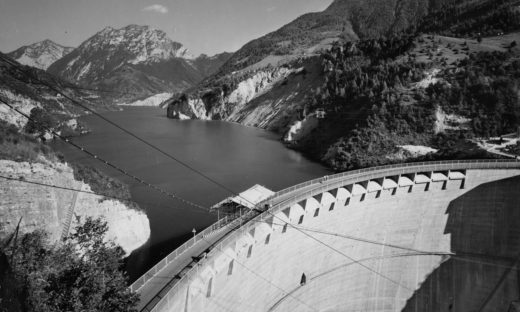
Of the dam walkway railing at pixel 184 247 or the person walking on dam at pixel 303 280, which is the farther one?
the person walking on dam at pixel 303 280

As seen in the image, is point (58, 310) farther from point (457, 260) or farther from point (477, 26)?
point (477, 26)

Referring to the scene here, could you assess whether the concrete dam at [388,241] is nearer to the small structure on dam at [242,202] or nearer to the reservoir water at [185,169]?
the small structure on dam at [242,202]

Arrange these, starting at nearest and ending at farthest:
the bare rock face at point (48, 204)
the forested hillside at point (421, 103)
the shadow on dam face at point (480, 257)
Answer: the bare rock face at point (48, 204)
the shadow on dam face at point (480, 257)
the forested hillside at point (421, 103)

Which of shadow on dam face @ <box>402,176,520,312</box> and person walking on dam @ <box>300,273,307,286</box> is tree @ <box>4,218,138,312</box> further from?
shadow on dam face @ <box>402,176,520,312</box>

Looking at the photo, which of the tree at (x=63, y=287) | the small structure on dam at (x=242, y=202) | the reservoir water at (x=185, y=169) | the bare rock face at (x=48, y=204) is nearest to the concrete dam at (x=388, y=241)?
the small structure on dam at (x=242, y=202)

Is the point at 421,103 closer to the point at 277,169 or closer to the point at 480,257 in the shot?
the point at 277,169

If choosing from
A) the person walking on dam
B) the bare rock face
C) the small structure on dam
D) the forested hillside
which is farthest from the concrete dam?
the forested hillside

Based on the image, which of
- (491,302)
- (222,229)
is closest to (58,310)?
(222,229)
